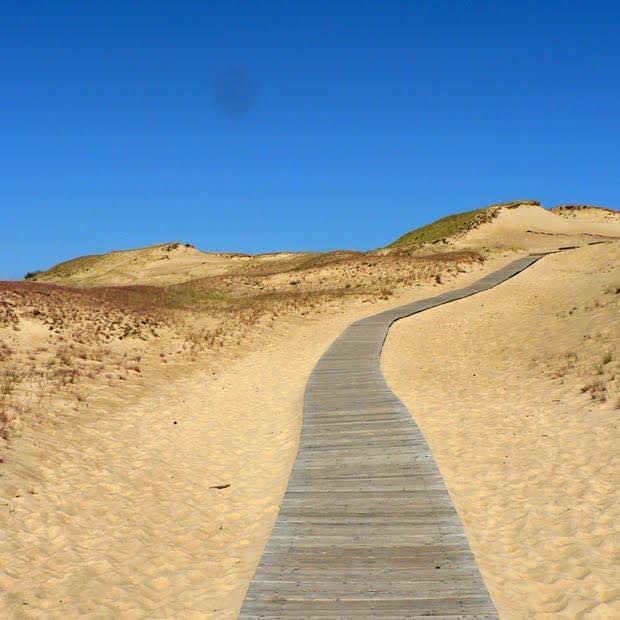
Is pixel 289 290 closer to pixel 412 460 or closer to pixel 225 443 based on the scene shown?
pixel 225 443

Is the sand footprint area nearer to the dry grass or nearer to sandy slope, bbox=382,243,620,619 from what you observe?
sandy slope, bbox=382,243,620,619

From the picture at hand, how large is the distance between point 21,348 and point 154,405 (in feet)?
19.3

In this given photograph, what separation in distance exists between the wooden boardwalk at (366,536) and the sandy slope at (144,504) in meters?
0.65

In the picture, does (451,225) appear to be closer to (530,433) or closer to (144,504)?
(530,433)

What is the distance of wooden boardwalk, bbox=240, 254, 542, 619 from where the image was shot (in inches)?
232

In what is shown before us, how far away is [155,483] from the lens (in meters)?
10.0

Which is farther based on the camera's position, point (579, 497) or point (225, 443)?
point (225, 443)

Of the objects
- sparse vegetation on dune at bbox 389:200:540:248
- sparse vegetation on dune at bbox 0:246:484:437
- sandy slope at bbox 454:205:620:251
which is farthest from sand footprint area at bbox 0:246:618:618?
sparse vegetation on dune at bbox 389:200:540:248

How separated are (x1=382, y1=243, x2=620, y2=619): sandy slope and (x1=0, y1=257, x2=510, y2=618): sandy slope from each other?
127 inches

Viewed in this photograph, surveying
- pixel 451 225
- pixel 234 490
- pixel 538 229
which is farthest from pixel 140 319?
pixel 538 229

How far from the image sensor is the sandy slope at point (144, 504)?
6.68 meters

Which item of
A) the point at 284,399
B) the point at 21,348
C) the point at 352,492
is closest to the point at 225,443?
the point at 284,399

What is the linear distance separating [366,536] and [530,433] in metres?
6.09

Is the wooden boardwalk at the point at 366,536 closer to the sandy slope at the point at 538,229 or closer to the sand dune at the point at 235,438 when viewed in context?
the sand dune at the point at 235,438
